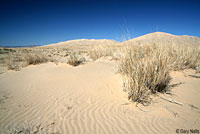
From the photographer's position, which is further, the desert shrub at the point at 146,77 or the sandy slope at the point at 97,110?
the desert shrub at the point at 146,77

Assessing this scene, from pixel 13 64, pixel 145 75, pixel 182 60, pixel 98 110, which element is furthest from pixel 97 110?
pixel 13 64

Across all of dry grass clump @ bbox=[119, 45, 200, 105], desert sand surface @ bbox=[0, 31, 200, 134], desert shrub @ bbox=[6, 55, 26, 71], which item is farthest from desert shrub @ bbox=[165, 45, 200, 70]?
desert shrub @ bbox=[6, 55, 26, 71]

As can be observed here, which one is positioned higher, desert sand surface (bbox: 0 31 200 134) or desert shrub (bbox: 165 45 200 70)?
desert shrub (bbox: 165 45 200 70)

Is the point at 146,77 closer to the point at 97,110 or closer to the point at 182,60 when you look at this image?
the point at 97,110

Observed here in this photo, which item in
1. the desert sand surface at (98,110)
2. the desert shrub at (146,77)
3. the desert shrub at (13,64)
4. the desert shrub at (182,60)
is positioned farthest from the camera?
the desert shrub at (13,64)

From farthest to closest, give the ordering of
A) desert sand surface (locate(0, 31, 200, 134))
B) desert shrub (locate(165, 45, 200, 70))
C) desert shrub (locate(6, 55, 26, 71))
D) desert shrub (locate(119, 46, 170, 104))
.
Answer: desert shrub (locate(6, 55, 26, 71))
desert shrub (locate(165, 45, 200, 70))
desert shrub (locate(119, 46, 170, 104))
desert sand surface (locate(0, 31, 200, 134))

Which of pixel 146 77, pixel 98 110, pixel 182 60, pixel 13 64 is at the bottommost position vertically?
pixel 98 110

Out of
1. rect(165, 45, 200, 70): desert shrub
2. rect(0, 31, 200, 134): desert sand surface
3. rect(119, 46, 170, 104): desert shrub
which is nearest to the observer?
rect(0, 31, 200, 134): desert sand surface

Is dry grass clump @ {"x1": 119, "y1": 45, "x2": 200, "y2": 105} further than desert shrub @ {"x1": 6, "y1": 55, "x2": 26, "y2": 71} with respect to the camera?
No

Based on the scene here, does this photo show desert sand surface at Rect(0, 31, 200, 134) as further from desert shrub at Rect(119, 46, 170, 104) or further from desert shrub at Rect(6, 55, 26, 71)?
desert shrub at Rect(6, 55, 26, 71)

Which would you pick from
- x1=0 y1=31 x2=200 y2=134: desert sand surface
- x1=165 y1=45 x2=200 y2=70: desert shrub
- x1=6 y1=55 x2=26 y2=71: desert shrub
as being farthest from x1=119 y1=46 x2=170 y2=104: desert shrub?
x1=6 y1=55 x2=26 y2=71: desert shrub

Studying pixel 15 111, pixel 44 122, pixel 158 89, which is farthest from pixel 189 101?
pixel 15 111

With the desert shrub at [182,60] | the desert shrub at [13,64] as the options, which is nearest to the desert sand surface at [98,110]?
the desert shrub at [182,60]

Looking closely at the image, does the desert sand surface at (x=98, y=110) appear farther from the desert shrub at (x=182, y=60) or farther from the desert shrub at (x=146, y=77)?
the desert shrub at (x=182, y=60)
